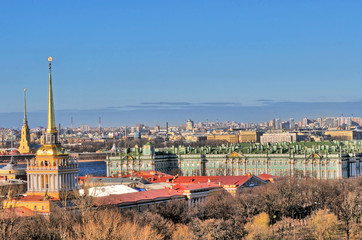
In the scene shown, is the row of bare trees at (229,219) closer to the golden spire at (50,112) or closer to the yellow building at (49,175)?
the yellow building at (49,175)

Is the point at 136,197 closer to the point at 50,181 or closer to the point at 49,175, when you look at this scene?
the point at 50,181

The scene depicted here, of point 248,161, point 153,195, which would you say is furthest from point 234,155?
point 153,195

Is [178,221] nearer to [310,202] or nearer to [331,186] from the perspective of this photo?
[310,202]

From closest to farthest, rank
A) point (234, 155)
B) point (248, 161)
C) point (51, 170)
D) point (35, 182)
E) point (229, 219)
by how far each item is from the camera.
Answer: point (51, 170)
point (35, 182)
point (229, 219)
point (248, 161)
point (234, 155)

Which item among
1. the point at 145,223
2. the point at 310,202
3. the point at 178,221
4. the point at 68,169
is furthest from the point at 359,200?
the point at 68,169

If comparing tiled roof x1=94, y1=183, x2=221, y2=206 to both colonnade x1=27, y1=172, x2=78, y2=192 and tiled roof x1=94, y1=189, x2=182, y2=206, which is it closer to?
tiled roof x1=94, y1=189, x2=182, y2=206

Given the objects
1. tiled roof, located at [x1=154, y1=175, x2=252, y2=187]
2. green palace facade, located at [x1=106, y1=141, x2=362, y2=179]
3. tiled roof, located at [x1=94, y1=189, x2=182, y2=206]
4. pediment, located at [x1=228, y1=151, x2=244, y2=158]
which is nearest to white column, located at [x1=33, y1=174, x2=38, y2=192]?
tiled roof, located at [x1=94, y1=189, x2=182, y2=206]
